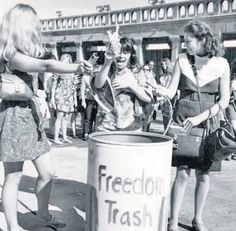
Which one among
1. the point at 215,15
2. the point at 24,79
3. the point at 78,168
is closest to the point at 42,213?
the point at 24,79

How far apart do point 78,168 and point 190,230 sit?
284 centimetres

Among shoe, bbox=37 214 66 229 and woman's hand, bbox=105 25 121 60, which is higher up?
woman's hand, bbox=105 25 121 60

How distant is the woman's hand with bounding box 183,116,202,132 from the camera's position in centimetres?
390

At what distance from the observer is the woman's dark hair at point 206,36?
158 inches

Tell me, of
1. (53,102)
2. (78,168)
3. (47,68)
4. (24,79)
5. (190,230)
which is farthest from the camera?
A: (53,102)

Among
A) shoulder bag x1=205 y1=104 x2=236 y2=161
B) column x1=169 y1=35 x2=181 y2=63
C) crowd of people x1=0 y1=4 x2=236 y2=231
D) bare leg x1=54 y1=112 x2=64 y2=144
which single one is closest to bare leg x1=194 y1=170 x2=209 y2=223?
crowd of people x1=0 y1=4 x2=236 y2=231

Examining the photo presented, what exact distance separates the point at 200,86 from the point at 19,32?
1468 mm

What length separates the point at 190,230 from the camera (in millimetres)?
4375

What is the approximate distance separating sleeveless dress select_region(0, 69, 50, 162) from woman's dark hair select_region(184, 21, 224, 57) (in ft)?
4.55

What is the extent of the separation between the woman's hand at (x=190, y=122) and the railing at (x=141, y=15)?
1312 cm

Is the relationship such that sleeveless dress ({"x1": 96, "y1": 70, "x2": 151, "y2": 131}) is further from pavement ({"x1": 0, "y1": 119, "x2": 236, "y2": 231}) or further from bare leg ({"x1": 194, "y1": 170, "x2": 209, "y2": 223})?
pavement ({"x1": 0, "y1": 119, "x2": 236, "y2": 231})

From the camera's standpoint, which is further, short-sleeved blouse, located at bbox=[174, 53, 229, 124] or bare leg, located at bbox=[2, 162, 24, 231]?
short-sleeved blouse, located at bbox=[174, 53, 229, 124]

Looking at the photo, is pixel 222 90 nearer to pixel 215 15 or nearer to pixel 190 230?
pixel 190 230

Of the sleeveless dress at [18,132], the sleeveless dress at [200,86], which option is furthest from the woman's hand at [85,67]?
the sleeveless dress at [200,86]
